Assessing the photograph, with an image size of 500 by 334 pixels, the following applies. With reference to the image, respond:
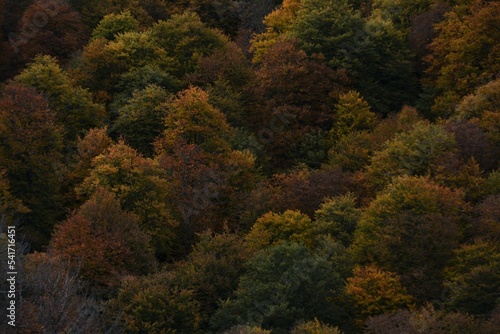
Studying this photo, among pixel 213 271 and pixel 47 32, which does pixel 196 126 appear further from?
pixel 47 32

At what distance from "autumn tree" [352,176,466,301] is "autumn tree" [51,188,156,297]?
12.2 metres

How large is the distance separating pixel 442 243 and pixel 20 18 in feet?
172

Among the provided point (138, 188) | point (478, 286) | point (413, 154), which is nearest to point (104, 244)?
point (138, 188)

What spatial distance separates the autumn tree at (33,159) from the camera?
183ft

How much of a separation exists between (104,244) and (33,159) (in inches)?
519

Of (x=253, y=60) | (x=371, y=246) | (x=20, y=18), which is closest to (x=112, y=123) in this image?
(x=253, y=60)

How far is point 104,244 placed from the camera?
1806 inches

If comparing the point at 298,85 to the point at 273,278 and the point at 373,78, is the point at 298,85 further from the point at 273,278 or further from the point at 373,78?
the point at 273,278

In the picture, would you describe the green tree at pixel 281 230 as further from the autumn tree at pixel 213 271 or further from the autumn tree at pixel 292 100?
the autumn tree at pixel 292 100

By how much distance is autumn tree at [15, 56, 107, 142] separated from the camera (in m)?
64.2

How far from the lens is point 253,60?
7438 cm

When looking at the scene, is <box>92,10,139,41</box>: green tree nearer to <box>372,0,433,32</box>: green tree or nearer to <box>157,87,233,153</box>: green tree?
<box>157,87,233,153</box>: green tree

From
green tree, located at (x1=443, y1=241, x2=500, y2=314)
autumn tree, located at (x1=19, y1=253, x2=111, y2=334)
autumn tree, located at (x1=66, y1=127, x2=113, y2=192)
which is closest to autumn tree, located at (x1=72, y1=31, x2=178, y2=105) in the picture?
autumn tree, located at (x1=66, y1=127, x2=113, y2=192)

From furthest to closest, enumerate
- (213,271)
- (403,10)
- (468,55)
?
(403,10)
(468,55)
(213,271)
